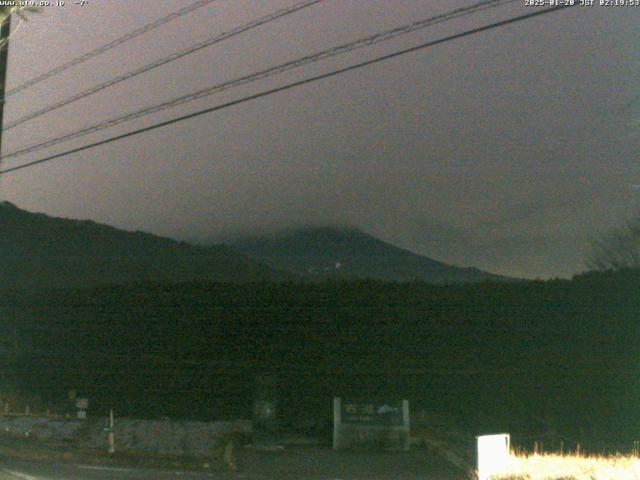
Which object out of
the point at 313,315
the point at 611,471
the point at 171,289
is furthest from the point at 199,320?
the point at 611,471

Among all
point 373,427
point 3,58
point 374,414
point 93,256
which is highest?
point 3,58

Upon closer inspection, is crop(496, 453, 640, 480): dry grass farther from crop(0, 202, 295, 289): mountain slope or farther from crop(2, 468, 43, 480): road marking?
crop(0, 202, 295, 289): mountain slope

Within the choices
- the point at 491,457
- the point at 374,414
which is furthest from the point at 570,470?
the point at 374,414

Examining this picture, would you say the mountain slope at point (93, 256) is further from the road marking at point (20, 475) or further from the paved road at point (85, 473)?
the road marking at point (20, 475)

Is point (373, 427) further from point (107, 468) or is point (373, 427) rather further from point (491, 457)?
point (491, 457)

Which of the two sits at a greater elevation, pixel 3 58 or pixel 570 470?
pixel 3 58

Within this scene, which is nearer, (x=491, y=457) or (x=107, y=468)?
(x=491, y=457)

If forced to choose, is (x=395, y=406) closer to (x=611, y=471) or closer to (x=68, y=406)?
(x=611, y=471)
